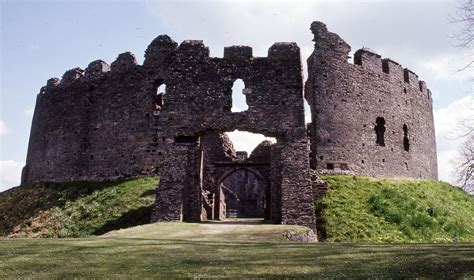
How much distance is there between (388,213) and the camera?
19.9 meters

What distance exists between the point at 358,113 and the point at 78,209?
1470 cm

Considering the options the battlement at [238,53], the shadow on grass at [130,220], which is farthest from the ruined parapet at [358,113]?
the shadow on grass at [130,220]

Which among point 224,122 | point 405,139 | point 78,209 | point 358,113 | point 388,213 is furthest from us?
point 405,139

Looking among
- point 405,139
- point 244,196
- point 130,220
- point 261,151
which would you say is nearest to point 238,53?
point 130,220

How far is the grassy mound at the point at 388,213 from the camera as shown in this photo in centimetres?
1844

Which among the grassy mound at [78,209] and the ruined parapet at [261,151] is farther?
the ruined parapet at [261,151]

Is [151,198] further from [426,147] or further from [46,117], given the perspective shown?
[426,147]

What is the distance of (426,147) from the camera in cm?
2970

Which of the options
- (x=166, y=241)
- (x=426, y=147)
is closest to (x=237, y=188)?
(x=426, y=147)

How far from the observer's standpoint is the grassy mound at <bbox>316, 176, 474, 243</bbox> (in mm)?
18444

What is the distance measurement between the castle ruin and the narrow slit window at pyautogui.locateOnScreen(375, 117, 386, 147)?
6 cm

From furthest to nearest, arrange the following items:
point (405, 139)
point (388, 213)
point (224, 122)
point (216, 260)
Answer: point (405, 139) < point (224, 122) < point (388, 213) < point (216, 260)

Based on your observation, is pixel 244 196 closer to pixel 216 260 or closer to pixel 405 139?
pixel 405 139

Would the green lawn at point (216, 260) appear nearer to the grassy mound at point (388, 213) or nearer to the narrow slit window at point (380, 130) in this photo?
the grassy mound at point (388, 213)
